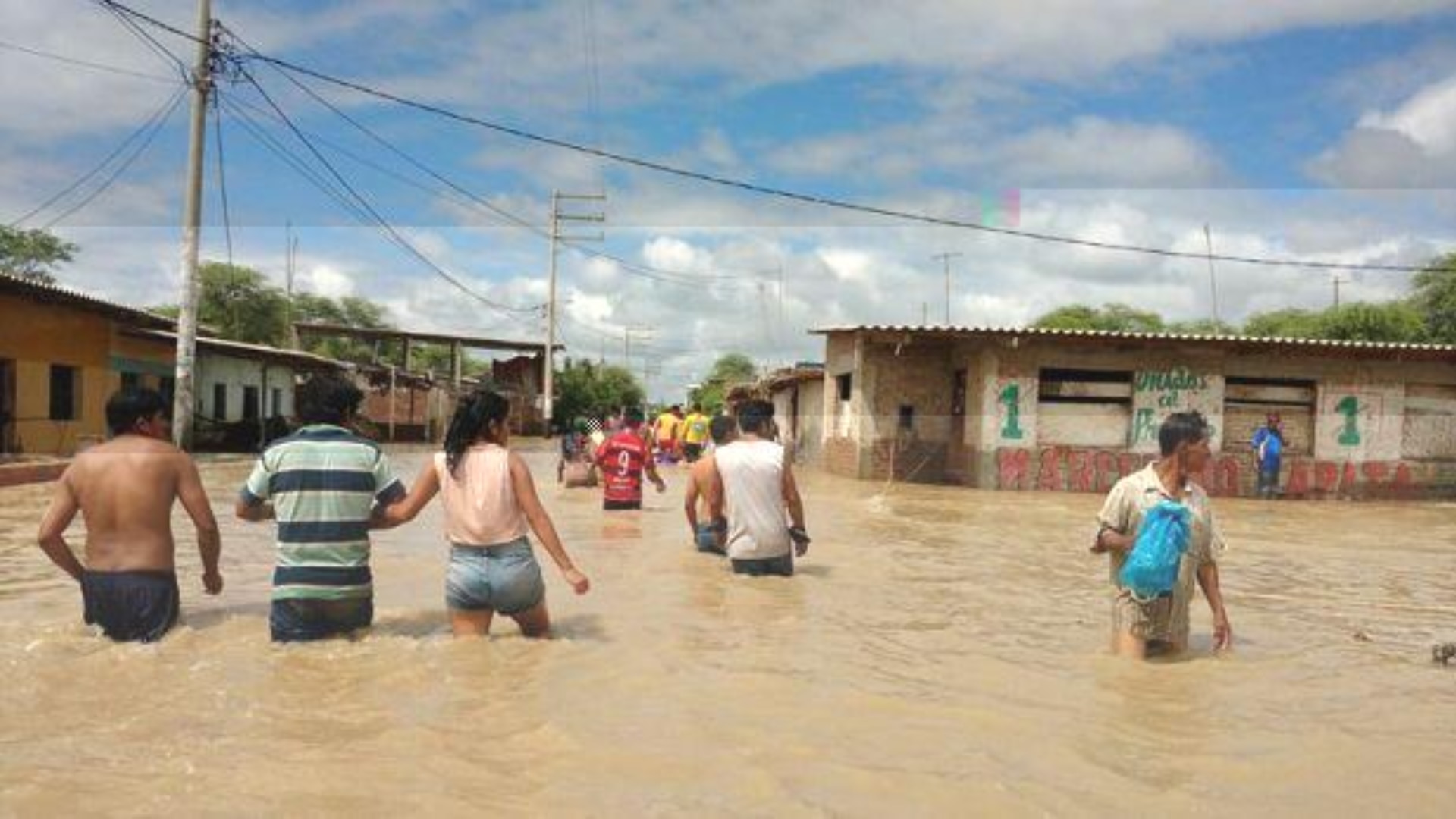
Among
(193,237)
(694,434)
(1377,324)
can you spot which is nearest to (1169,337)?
(694,434)

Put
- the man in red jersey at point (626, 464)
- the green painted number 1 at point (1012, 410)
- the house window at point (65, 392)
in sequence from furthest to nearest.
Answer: the house window at point (65, 392) < the green painted number 1 at point (1012, 410) < the man in red jersey at point (626, 464)

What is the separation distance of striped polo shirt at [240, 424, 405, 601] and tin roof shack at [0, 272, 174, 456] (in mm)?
14742

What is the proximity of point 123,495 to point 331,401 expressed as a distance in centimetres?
100

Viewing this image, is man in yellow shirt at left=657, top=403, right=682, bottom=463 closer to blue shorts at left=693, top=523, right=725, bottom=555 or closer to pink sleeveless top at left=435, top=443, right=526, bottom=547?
blue shorts at left=693, top=523, right=725, bottom=555

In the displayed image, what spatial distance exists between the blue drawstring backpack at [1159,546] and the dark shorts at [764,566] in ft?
8.97

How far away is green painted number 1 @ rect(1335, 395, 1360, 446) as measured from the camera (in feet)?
70.1

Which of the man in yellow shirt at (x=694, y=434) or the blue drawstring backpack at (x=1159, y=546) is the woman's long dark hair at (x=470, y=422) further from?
the man in yellow shirt at (x=694, y=434)

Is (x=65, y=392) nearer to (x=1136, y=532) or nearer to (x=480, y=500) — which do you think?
(x=480, y=500)

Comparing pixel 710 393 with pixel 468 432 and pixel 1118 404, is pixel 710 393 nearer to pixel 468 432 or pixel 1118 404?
pixel 1118 404

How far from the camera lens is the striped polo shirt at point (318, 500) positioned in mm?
5156

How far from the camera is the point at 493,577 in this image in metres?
5.42

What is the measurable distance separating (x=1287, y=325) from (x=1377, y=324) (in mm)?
7395

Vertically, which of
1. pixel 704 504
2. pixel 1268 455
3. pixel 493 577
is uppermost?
pixel 1268 455

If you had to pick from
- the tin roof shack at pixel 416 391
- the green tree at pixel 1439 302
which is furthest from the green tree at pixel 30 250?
the green tree at pixel 1439 302
